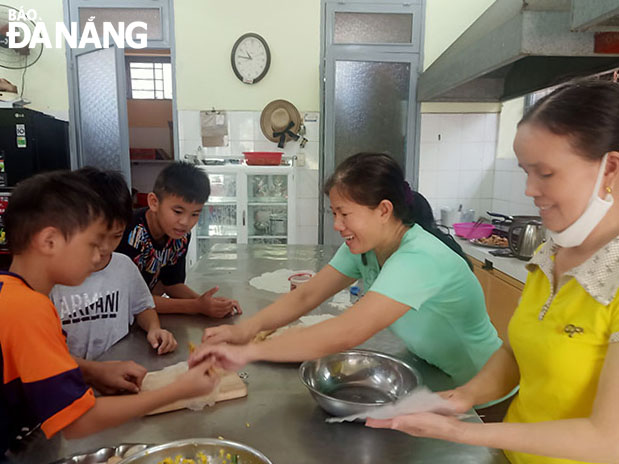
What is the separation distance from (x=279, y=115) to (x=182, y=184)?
2.86 m

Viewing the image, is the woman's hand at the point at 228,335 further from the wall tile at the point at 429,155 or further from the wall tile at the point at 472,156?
the wall tile at the point at 472,156

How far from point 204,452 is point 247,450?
96 millimetres

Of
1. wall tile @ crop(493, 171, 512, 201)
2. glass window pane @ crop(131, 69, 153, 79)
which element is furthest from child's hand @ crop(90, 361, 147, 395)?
glass window pane @ crop(131, 69, 153, 79)

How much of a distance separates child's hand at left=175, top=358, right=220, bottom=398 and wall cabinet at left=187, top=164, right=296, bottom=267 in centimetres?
328

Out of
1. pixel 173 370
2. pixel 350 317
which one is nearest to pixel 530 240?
pixel 350 317

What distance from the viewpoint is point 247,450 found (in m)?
0.86

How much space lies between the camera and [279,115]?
455 cm

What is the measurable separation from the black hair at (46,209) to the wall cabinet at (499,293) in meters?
2.37

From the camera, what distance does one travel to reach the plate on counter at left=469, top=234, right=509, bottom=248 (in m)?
3.28

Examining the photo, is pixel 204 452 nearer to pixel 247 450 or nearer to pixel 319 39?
pixel 247 450

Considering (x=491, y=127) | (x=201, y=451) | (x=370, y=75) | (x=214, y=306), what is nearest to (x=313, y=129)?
(x=370, y=75)

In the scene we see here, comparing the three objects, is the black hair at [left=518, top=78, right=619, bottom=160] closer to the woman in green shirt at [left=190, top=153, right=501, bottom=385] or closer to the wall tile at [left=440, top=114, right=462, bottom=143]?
the woman in green shirt at [left=190, top=153, right=501, bottom=385]

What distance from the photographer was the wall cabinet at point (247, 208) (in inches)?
168

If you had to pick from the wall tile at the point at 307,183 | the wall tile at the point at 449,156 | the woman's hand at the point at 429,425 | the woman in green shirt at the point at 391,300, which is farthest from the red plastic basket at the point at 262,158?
the woman's hand at the point at 429,425
